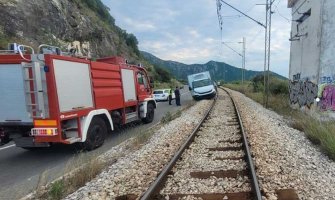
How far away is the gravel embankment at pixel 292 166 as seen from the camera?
650 centimetres

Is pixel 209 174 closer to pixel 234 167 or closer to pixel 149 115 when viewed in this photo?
pixel 234 167

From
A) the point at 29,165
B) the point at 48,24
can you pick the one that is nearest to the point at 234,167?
the point at 29,165

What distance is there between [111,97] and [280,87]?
25.9 m

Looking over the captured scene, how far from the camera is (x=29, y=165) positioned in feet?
34.1

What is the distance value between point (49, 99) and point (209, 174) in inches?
194

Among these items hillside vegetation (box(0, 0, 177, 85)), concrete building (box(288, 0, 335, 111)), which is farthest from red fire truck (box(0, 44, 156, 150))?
hillside vegetation (box(0, 0, 177, 85))

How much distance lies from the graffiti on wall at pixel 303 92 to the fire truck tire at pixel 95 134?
10.6m

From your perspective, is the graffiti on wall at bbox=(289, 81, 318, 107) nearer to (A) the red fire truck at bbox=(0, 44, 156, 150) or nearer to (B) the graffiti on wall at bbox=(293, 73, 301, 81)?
(B) the graffiti on wall at bbox=(293, 73, 301, 81)

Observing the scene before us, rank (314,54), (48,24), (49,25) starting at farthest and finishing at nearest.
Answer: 1. (49,25)
2. (48,24)
3. (314,54)

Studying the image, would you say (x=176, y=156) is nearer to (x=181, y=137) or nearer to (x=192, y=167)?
(x=192, y=167)

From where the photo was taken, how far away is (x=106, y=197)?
21.6 ft

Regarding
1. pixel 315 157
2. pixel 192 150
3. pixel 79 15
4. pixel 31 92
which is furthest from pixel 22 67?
pixel 79 15

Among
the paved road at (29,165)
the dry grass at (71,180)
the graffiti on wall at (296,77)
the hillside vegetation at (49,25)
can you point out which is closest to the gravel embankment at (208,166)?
the dry grass at (71,180)

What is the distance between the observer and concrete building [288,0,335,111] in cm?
1706
